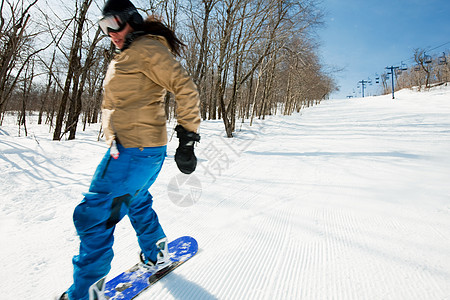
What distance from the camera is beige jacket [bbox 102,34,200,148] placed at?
44.9 inches

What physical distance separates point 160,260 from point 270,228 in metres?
1.05

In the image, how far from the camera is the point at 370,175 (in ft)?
11.1

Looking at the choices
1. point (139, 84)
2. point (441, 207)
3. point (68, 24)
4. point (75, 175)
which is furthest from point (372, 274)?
point (68, 24)

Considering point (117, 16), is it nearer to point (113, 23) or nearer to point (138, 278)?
point (113, 23)

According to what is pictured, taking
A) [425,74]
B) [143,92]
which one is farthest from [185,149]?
[425,74]

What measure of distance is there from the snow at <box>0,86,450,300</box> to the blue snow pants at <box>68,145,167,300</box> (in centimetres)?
38

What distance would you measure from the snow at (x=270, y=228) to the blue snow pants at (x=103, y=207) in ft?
1.26

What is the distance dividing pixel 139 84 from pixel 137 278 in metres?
1.28

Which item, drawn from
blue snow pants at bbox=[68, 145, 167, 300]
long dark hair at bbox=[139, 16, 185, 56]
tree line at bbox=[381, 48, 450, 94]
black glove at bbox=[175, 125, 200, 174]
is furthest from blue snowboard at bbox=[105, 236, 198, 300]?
tree line at bbox=[381, 48, 450, 94]

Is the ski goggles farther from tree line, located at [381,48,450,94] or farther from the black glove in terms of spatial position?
tree line, located at [381,48,450,94]

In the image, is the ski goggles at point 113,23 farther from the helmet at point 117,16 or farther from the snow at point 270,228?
the snow at point 270,228

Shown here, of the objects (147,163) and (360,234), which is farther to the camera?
(360,234)

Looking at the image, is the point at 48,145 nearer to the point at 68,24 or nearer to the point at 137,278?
the point at 137,278

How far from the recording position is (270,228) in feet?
6.80
